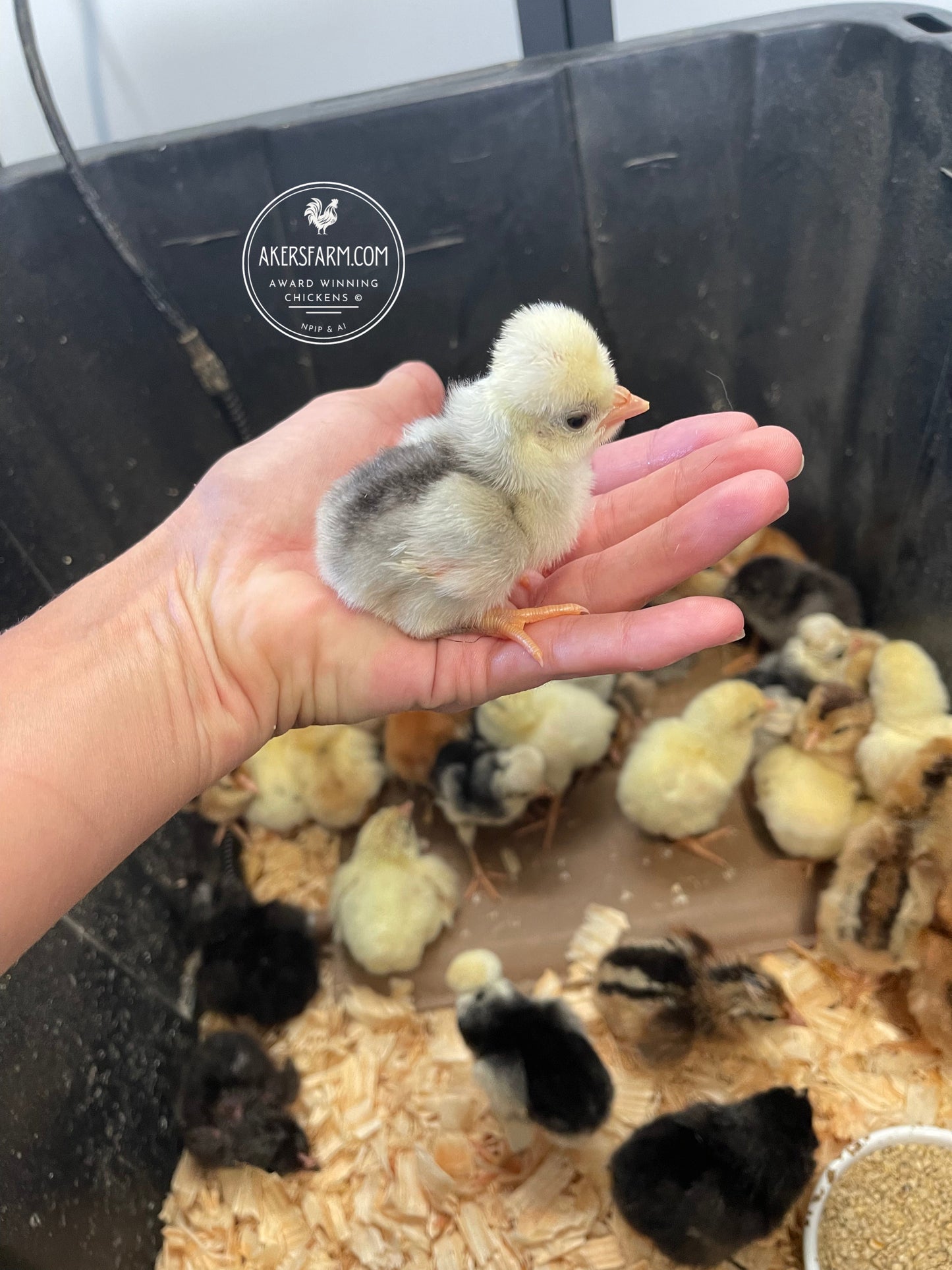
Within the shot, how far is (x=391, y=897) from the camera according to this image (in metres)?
1.58

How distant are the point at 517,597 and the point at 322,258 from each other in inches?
22.1

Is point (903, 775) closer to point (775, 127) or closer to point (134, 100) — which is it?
point (775, 127)

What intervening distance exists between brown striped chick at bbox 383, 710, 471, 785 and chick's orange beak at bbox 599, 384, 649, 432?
0.83 meters

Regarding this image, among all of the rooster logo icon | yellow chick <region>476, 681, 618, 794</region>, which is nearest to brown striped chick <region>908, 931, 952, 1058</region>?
yellow chick <region>476, 681, 618, 794</region>

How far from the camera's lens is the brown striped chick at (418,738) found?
173 centimetres

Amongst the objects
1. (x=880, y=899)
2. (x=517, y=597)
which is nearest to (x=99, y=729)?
(x=517, y=597)

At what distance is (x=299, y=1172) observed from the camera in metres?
1.42

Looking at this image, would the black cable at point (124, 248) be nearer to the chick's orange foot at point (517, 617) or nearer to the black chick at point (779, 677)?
the chick's orange foot at point (517, 617)

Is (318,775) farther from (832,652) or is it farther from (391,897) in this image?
(832,652)

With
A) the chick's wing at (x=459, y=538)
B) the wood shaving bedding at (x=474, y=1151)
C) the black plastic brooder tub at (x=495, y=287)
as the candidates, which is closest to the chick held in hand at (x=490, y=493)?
the chick's wing at (x=459, y=538)

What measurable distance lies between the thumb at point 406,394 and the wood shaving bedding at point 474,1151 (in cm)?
107

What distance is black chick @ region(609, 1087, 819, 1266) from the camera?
3.84ft

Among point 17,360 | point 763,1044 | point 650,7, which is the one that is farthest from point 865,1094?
point 650,7

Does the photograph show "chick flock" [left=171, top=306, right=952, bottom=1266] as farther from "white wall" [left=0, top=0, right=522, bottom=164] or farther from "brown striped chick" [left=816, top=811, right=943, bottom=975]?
"white wall" [left=0, top=0, right=522, bottom=164]
